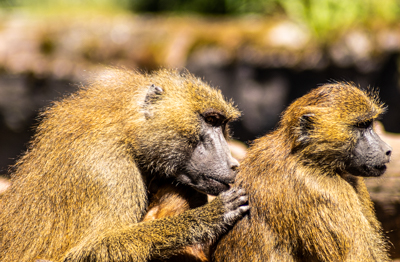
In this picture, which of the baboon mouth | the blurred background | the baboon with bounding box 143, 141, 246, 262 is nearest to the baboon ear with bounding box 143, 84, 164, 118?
the baboon with bounding box 143, 141, 246, 262

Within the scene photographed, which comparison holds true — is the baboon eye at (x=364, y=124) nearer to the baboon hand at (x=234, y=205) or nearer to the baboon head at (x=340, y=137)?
the baboon head at (x=340, y=137)

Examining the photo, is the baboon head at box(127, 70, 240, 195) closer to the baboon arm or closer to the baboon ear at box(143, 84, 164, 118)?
the baboon ear at box(143, 84, 164, 118)

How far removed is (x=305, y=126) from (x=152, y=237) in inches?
75.7

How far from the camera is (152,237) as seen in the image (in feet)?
13.9

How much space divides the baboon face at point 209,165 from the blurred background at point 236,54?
24.6 ft

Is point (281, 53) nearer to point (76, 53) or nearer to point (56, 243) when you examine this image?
point (76, 53)

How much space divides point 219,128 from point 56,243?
2.11 metres

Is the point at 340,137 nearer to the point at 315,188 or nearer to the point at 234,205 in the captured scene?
the point at 315,188

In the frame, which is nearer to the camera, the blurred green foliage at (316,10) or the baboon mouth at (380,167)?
the baboon mouth at (380,167)

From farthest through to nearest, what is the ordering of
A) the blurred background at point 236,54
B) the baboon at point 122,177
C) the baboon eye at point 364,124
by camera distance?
the blurred background at point 236,54
the baboon eye at point 364,124
the baboon at point 122,177

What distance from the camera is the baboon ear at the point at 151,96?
480 cm

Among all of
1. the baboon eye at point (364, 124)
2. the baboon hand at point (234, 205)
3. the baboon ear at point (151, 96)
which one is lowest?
the baboon hand at point (234, 205)

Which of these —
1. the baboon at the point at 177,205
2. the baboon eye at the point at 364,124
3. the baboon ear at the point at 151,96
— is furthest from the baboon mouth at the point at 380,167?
the baboon ear at the point at 151,96

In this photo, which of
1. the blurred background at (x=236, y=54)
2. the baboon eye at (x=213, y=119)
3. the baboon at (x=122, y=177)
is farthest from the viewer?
the blurred background at (x=236, y=54)
